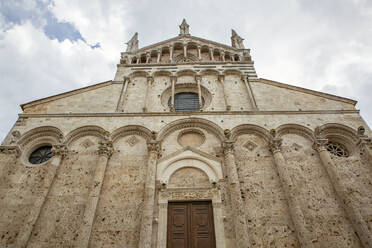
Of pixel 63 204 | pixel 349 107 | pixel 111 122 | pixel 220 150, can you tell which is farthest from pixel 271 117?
pixel 63 204

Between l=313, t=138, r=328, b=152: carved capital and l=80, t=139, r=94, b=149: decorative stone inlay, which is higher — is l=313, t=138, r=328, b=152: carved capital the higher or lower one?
the lower one

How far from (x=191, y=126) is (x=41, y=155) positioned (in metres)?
6.24

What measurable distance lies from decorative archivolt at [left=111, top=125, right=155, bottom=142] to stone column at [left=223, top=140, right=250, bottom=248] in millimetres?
3215

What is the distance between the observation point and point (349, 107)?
34.2 feet

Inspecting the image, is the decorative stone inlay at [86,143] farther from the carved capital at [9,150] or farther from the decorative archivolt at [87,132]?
the carved capital at [9,150]

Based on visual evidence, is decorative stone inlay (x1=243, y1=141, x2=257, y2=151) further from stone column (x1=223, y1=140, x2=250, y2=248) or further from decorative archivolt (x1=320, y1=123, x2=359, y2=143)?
decorative archivolt (x1=320, y1=123, x2=359, y2=143)

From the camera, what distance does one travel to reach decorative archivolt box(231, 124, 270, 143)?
364 inches

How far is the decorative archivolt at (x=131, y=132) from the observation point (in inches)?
367

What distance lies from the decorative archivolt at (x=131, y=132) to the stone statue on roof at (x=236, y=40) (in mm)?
9836

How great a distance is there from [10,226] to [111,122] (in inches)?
190

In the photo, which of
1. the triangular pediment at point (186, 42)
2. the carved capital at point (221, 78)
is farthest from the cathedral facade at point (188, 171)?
the triangular pediment at point (186, 42)

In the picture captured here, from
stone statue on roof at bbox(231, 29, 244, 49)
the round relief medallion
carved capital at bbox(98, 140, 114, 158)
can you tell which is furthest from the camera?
stone statue on roof at bbox(231, 29, 244, 49)

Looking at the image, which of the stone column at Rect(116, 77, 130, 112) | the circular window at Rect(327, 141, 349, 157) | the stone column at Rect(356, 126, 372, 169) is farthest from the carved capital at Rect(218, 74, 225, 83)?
the stone column at Rect(356, 126, 372, 169)

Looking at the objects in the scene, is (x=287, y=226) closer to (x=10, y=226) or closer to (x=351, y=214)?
(x=351, y=214)
